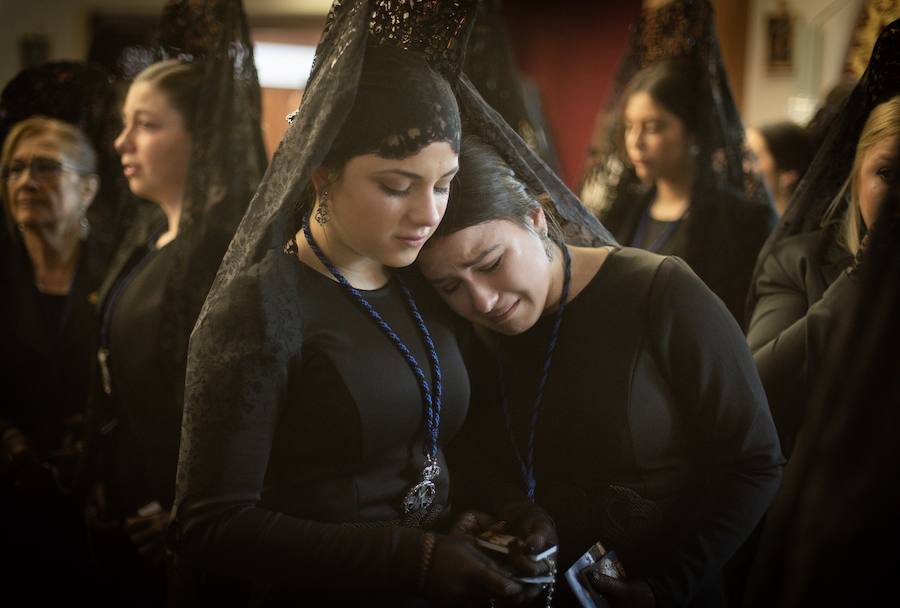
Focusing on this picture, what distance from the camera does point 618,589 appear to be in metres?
0.99

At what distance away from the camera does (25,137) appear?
1482 millimetres

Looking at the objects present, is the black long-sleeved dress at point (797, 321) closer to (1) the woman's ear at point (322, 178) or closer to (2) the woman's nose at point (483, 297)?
(2) the woman's nose at point (483, 297)

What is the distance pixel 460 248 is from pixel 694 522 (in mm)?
451

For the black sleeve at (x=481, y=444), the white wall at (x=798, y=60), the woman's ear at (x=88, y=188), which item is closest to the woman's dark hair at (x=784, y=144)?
the white wall at (x=798, y=60)

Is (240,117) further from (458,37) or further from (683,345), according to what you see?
(683,345)

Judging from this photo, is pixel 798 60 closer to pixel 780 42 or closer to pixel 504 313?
pixel 780 42

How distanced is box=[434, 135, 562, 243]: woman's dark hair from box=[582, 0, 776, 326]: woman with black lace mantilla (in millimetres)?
517

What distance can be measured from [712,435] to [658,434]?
7cm

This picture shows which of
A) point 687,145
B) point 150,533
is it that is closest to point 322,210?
point 150,533

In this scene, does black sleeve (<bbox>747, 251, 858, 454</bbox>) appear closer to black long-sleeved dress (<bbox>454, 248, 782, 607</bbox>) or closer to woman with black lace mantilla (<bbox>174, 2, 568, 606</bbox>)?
black long-sleeved dress (<bbox>454, 248, 782, 607</bbox>)

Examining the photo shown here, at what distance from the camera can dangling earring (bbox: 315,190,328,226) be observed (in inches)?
36.4

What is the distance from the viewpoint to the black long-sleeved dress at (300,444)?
2.86 feet

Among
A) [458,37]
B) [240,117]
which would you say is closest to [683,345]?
[458,37]

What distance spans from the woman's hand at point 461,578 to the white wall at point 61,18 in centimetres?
128
